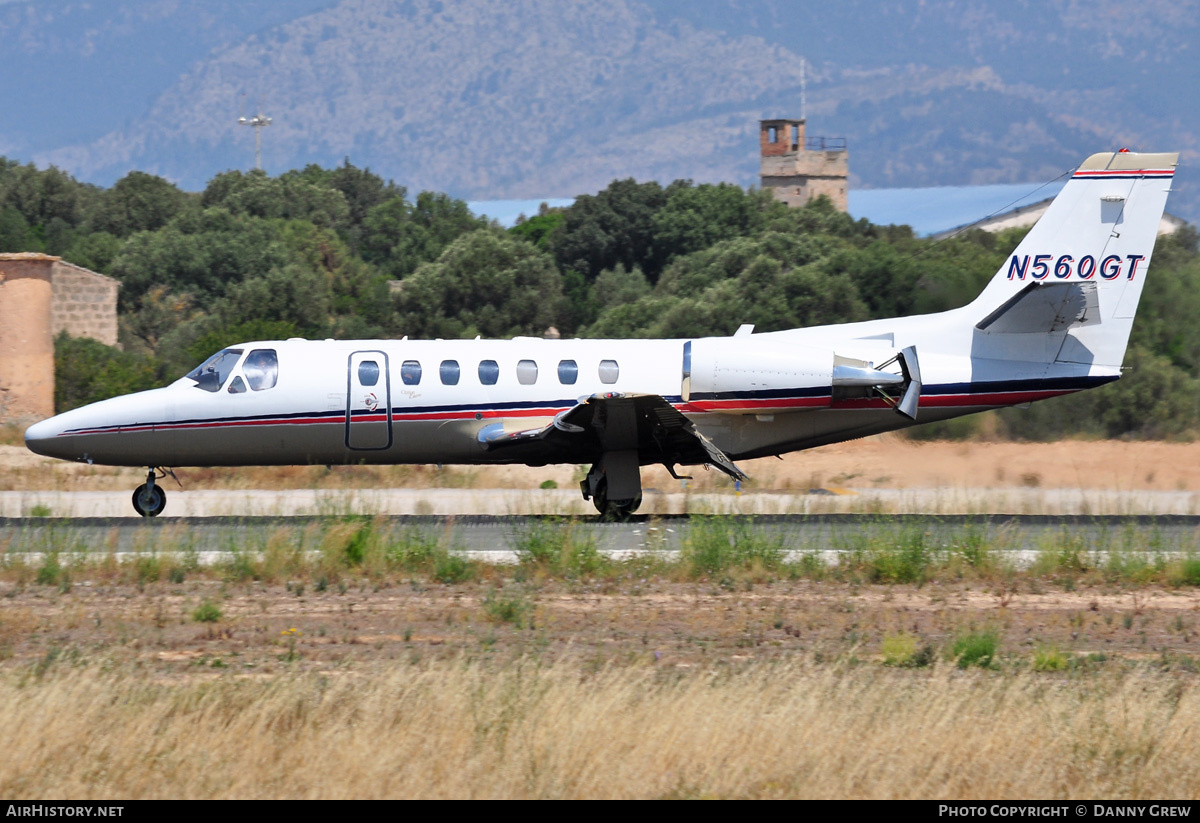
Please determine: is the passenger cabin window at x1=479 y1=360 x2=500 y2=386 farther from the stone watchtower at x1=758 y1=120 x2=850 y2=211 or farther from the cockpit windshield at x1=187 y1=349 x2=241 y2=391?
the stone watchtower at x1=758 y1=120 x2=850 y2=211

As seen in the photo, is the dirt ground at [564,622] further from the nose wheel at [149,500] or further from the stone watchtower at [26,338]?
the stone watchtower at [26,338]

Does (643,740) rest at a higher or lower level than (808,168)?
lower

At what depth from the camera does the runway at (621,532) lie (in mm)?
14531

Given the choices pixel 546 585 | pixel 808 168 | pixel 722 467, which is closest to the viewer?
pixel 546 585

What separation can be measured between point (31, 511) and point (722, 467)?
9807mm

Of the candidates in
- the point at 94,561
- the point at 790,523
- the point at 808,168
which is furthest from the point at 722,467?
the point at 808,168

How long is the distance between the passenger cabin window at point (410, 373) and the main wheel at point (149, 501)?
3690mm

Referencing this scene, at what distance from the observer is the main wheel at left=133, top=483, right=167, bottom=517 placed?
18.3 meters

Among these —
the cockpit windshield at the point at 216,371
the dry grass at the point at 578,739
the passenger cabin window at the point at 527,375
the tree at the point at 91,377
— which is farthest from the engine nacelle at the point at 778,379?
the tree at the point at 91,377

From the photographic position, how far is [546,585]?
13.1m

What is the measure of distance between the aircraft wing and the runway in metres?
0.86

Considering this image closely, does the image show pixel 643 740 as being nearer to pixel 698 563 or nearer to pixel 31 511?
pixel 698 563

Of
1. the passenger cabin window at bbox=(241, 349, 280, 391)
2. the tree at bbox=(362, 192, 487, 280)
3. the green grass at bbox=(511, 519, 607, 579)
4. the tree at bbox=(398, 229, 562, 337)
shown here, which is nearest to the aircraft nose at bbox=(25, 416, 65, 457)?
the passenger cabin window at bbox=(241, 349, 280, 391)

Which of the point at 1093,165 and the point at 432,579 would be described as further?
the point at 1093,165
